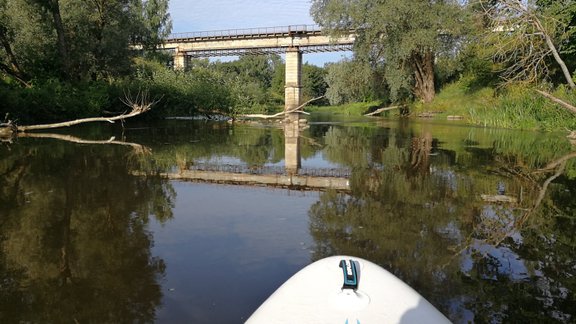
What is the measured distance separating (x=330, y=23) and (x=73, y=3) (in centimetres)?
1887

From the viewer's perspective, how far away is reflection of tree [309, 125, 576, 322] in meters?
3.40

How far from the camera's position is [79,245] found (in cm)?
454

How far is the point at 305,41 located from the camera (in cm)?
4856

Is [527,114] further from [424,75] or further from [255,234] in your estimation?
[255,234]

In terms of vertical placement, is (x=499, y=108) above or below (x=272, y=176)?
above

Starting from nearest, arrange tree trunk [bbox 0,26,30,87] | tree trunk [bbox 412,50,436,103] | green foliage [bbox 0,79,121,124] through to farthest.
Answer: green foliage [bbox 0,79,121,124] → tree trunk [bbox 0,26,30,87] → tree trunk [bbox 412,50,436,103]

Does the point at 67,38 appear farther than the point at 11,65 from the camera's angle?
Yes

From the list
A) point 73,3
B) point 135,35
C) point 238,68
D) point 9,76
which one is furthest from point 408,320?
point 238,68

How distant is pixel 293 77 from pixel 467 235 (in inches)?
1861

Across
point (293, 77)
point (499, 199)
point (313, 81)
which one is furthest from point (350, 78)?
point (313, 81)

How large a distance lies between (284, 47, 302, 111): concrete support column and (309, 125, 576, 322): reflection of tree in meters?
42.2

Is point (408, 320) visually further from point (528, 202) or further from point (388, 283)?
point (528, 202)

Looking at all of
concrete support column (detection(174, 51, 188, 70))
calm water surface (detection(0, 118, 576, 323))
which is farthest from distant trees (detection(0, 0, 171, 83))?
concrete support column (detection(174, 51, 188, 70))

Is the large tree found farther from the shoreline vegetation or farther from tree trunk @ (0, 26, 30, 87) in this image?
tree trunk @ (0, 26, 30, 87)
